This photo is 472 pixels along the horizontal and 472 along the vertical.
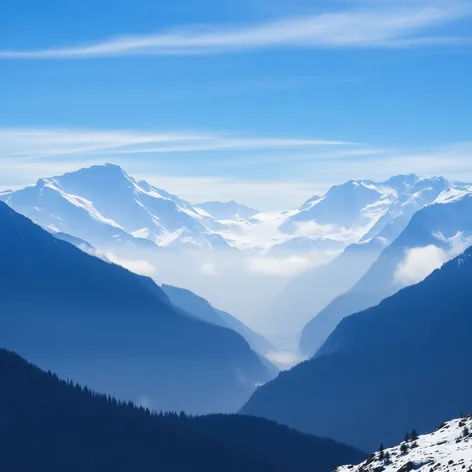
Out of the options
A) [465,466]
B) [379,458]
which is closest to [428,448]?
[379,458]

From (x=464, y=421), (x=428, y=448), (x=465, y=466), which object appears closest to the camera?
(x=465, y=466)

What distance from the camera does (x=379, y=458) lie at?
384ft

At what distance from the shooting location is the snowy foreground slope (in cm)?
9762

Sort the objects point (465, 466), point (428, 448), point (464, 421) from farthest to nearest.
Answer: point (464, 421), point (428, 448), point (465, 466)

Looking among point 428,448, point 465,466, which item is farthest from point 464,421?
point 465,466

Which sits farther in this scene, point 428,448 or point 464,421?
point 464,421

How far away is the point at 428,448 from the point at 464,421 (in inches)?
496

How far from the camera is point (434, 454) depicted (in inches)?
4144

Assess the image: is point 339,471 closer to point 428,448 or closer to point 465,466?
point 428,448

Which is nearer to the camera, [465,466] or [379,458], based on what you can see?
[465,466]

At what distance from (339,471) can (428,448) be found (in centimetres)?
1999

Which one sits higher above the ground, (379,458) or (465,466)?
(379,458)

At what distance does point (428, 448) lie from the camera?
4382 inches

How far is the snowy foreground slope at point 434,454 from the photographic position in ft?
320
